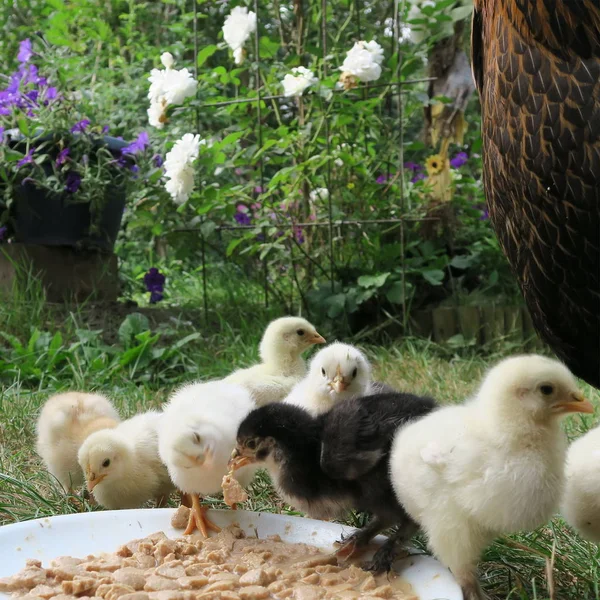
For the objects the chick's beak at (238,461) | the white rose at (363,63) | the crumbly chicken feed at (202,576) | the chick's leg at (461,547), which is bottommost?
the crumbly chicken feed at (202,576)

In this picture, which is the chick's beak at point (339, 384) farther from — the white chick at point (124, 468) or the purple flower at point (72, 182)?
the purple flower at point (72, 182)

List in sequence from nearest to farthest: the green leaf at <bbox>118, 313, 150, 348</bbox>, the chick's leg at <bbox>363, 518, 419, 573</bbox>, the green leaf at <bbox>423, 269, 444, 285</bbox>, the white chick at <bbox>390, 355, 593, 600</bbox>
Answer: the white chick at <bbox>390, 355, 593, 600</bbox> < the chick's leg at <bbox>363, 518, 419, 573</bbox> < the green leaf at <bbox>118, 313, 150, 348</bbox> < the green leaf at <bbox>423, 269, 444, 285</bbox>

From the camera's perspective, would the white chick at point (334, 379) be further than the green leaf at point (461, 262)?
No

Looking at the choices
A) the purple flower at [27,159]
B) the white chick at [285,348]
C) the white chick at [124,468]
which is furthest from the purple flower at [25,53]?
the white chick at [124,468]

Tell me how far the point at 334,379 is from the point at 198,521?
475mm

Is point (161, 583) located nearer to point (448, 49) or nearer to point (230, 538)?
point (230, 538)

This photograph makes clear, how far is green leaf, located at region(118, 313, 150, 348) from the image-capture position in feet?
12.5

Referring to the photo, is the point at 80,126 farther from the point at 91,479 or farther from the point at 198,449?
the point at 198,449

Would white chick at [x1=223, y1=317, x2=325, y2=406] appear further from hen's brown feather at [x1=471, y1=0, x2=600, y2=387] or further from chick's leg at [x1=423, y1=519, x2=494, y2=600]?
chick's leg at [x1=423, y1=519, x2=494, y2=600]

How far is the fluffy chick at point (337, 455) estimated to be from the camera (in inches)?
62.1

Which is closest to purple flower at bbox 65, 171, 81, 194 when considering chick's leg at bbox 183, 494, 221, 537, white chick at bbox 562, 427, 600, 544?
chick's leg at bbox 183, 494, 221, 537

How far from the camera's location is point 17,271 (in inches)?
155

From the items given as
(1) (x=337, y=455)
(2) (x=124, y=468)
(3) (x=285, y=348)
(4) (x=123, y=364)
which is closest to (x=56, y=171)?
(4) (x=123, y=364)

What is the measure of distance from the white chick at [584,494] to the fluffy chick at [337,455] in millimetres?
319
